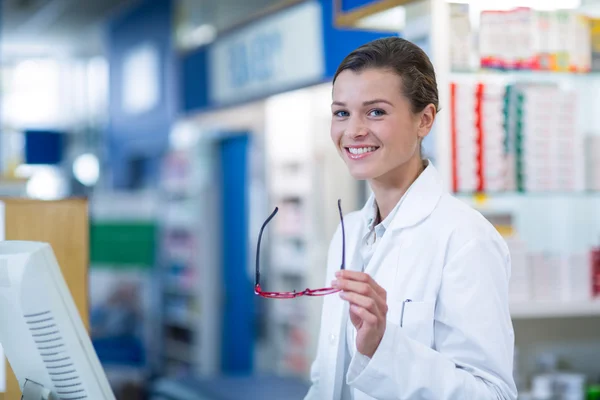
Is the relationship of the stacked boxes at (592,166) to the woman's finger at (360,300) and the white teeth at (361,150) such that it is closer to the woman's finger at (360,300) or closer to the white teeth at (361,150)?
the white teeth at (361,150)

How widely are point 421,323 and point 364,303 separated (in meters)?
0.29

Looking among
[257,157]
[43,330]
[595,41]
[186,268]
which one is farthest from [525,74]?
[257,157]

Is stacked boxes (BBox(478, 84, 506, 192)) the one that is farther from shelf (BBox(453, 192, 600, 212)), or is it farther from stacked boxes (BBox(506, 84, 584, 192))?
shelf (BBox(453, 192, 600, 212))

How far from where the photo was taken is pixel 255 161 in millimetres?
10023

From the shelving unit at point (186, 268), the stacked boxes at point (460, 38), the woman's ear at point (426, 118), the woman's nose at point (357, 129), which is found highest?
the stacked boxes at point (460, 38)

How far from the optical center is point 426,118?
1.75 meters

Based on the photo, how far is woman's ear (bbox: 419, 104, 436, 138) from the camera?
68.4 inches

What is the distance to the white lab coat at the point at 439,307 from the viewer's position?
4.95ft

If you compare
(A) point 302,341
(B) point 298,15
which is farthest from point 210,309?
(B) point 298,15

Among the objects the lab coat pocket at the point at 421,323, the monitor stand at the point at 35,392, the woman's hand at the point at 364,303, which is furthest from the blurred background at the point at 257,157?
the monitor stand at the point at 35,392

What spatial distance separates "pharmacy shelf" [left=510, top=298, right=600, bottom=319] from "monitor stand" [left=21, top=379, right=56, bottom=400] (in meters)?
2.27

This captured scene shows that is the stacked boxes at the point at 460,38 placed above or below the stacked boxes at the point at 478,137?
above

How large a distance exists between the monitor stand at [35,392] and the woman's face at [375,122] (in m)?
0.78

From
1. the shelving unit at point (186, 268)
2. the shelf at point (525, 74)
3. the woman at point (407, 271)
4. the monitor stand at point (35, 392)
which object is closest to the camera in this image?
the woman at point (407, 271)
